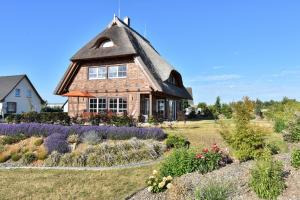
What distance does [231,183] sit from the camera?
554cm

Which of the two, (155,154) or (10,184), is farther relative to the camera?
(155,154)

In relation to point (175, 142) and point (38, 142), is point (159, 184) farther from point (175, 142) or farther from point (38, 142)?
point (38, 142)

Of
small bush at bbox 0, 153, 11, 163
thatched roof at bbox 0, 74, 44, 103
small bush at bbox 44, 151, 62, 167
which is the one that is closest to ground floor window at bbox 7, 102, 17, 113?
thatched roof at bbox 0, 74, 44, 103

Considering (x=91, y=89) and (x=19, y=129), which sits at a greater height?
(x=91, y=89)

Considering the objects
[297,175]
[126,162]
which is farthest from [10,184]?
[297,175]

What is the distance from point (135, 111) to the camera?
2173 centimetres

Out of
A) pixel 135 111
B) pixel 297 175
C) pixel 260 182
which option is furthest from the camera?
pixel 135 111

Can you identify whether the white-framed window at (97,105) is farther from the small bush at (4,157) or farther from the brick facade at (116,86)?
the small bush at (4,157)

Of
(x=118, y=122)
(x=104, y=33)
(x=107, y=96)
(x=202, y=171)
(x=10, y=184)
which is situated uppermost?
(x=104, y=33)

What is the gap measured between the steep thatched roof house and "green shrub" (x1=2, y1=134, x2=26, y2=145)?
30.9 ft

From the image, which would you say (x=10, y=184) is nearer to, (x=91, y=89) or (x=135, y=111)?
(x=135, y=111)

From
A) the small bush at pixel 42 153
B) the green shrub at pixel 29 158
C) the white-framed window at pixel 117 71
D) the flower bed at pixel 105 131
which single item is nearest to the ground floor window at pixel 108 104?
the white-framed window at pixel 117 71

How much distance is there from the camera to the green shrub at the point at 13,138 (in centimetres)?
1237

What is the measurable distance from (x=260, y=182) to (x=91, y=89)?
19.3m
